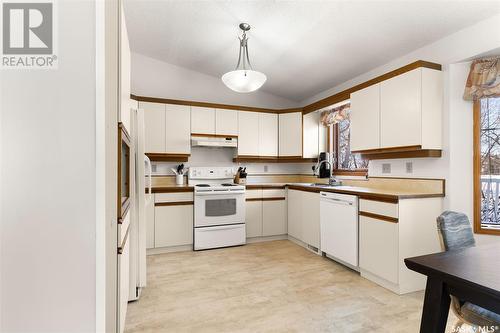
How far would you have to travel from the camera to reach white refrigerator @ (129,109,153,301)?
7.03 feet

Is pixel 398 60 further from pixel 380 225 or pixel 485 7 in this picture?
pixel 380 225

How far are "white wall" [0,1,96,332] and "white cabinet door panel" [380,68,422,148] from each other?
2601 mm

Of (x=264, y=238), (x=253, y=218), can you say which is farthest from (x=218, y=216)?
(x=264, y=238)

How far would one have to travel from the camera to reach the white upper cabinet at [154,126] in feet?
11.9

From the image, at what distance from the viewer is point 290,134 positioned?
4.27 meters

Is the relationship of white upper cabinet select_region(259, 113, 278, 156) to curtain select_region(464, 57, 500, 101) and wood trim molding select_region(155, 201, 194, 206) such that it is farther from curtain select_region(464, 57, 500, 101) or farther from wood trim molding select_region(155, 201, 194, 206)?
curtain select_region(464, 57, 500, 101)

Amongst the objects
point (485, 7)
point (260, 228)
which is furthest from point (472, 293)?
point (260, 228)

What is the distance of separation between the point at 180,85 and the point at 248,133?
1357mm

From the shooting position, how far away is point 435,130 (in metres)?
2.45

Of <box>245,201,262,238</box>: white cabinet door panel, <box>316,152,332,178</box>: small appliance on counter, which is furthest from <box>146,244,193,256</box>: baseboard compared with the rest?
<box>316,152,332,178</box>: small appliance on counter

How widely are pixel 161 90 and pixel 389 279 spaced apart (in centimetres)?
388

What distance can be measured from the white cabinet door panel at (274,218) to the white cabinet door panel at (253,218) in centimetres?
7

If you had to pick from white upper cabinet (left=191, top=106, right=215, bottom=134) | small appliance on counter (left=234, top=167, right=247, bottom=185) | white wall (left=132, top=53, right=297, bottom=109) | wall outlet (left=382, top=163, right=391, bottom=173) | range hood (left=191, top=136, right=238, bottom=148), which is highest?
white wall (left=132, top=53, right=297, bottom=109)

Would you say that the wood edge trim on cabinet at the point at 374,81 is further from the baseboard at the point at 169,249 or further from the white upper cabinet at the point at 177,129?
the baseboard at the point at 169,249
